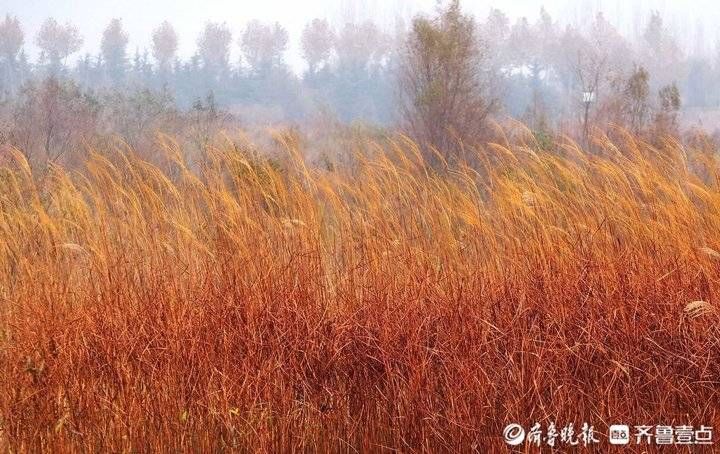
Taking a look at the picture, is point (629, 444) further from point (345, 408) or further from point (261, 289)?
point (261, 289)

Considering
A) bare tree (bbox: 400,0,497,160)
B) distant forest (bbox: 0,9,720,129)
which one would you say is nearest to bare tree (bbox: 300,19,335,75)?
distant forest (bbox: 0,9,720,129)

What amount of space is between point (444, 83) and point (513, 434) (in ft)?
31.5

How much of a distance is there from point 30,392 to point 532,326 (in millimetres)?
1563

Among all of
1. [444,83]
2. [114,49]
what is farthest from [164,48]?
[444,83]

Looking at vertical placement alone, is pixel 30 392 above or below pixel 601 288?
below

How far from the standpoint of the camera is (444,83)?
1130 cm

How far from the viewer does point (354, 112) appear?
90.5 feet

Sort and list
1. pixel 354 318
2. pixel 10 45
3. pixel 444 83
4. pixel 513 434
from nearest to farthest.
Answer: pixel 513 434 → pixel 354 318 → pixel 444 83 → pixel 10 45

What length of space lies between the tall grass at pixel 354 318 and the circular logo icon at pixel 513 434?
1.2 inches

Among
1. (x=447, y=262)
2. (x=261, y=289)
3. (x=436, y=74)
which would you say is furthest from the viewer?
(x=436, y=74)

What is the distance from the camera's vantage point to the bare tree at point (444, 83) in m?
11.1

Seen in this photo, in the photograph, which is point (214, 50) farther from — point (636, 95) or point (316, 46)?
point (636, 95)

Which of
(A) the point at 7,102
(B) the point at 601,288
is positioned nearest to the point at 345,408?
(B) the point at 601,288

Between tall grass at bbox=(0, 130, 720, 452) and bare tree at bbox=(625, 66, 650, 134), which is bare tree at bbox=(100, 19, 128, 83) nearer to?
bare tree at bbox=(625, 66, 650, 134)
